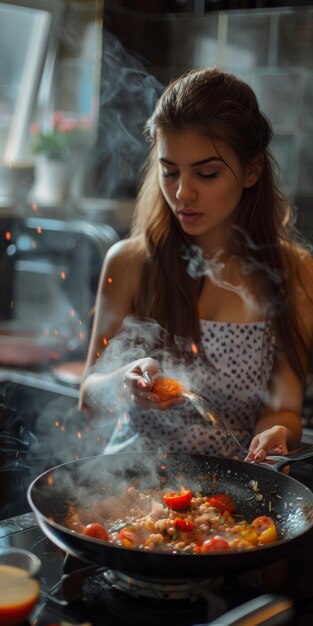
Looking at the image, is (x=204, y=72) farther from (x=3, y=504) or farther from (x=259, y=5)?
(x=259, y=5)

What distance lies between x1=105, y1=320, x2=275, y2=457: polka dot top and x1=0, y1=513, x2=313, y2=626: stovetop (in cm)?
65

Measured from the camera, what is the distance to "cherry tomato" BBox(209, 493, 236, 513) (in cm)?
142

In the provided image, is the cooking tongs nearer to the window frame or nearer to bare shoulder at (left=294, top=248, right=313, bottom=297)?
bare shoulder at (left=294, top=248, right=313, bottom=297)

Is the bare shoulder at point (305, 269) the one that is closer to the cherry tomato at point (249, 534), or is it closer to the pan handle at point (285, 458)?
the pan handle at point (285, 458)

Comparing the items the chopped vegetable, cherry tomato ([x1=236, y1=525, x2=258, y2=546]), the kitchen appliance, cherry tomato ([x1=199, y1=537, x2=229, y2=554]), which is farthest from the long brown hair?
the kitchen appliance

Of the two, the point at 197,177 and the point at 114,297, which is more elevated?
the point at 197,177

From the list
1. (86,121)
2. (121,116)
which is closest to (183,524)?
(121,116)

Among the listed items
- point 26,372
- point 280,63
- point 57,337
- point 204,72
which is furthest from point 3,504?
point 280,63

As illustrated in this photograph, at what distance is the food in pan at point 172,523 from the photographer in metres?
1.23

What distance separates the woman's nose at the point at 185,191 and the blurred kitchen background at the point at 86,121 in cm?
82

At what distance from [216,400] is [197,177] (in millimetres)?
534

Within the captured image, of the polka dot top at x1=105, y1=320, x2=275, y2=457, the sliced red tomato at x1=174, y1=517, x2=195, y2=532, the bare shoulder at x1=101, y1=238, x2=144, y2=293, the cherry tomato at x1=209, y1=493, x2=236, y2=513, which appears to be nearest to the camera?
the sliced red tomato at x1=174, y1=517, x2=195, y2=532

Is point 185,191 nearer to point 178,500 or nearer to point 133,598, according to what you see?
point 178,500

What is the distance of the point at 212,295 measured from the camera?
6.70 ft
